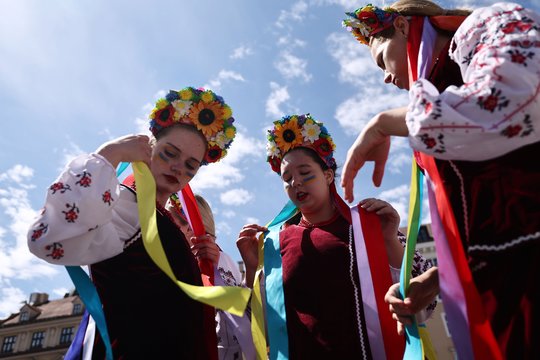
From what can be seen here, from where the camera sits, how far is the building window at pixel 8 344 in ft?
100

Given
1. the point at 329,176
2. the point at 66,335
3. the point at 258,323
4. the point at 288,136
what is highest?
the point at 66,335

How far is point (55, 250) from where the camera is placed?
1.88 meters

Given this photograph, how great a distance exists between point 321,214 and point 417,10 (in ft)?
4.74

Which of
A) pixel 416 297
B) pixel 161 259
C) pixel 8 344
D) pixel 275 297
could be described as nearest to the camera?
pixel 416 297

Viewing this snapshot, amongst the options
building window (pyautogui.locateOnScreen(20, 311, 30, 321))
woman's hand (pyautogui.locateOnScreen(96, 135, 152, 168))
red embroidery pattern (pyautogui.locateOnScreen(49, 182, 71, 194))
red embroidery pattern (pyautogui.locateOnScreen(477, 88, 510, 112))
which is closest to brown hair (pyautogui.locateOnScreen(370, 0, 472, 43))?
red embroidery pattern (pyautogui.locateOnScreen(477, 88, 510, 112))

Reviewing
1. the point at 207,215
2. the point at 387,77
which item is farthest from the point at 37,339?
the point at 387,77

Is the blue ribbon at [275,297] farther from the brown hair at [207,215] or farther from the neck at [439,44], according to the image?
the neck at [439,44]

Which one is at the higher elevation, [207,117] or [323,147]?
[207,117]

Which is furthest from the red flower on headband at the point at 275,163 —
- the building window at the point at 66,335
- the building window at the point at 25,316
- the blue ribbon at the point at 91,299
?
the building window at the point at 25,316

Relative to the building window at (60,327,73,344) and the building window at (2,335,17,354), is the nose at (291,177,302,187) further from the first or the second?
the building window at (2,335,17,354)

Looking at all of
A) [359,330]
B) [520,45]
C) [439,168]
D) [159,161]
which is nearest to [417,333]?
[359,330]

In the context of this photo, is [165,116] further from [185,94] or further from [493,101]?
[493,101]

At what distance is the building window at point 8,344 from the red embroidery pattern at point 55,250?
35.7 meters

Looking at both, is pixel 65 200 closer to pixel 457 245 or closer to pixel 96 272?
pixel 96 272
